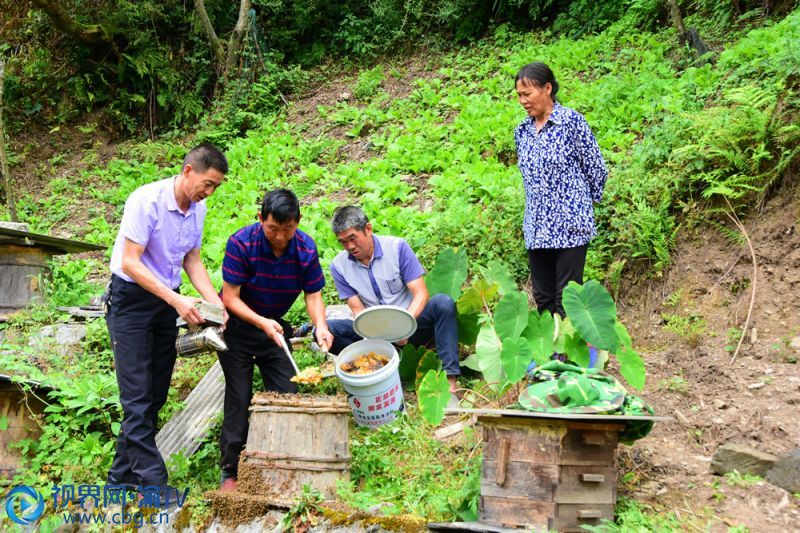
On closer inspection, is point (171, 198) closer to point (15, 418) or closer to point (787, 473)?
point (15, 418)

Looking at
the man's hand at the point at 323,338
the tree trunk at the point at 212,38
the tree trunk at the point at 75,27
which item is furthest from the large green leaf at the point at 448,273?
the tree trunk at the point at 75,27

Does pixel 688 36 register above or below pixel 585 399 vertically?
above

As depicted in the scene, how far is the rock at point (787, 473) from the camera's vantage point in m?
3.14

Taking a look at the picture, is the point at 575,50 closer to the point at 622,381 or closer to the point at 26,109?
the point at 622,381

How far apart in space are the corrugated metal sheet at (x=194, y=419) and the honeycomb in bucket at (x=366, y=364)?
97cm

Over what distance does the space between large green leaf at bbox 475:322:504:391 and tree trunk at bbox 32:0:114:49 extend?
9.41 metres

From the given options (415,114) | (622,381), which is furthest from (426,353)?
(415,114)

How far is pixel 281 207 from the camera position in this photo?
12.5 ft

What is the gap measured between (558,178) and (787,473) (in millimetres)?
1961

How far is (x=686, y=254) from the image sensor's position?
5086 millimetres

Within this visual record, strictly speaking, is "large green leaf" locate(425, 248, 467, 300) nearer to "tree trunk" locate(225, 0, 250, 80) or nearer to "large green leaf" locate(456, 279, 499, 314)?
"large green leaf" locate(456, 279, 499, 314)

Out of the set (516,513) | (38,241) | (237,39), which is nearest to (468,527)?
(516,513)

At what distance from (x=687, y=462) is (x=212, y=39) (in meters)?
9.94

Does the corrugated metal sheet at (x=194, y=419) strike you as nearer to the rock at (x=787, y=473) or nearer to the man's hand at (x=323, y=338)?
the man's hand at (x=323, y=338)
